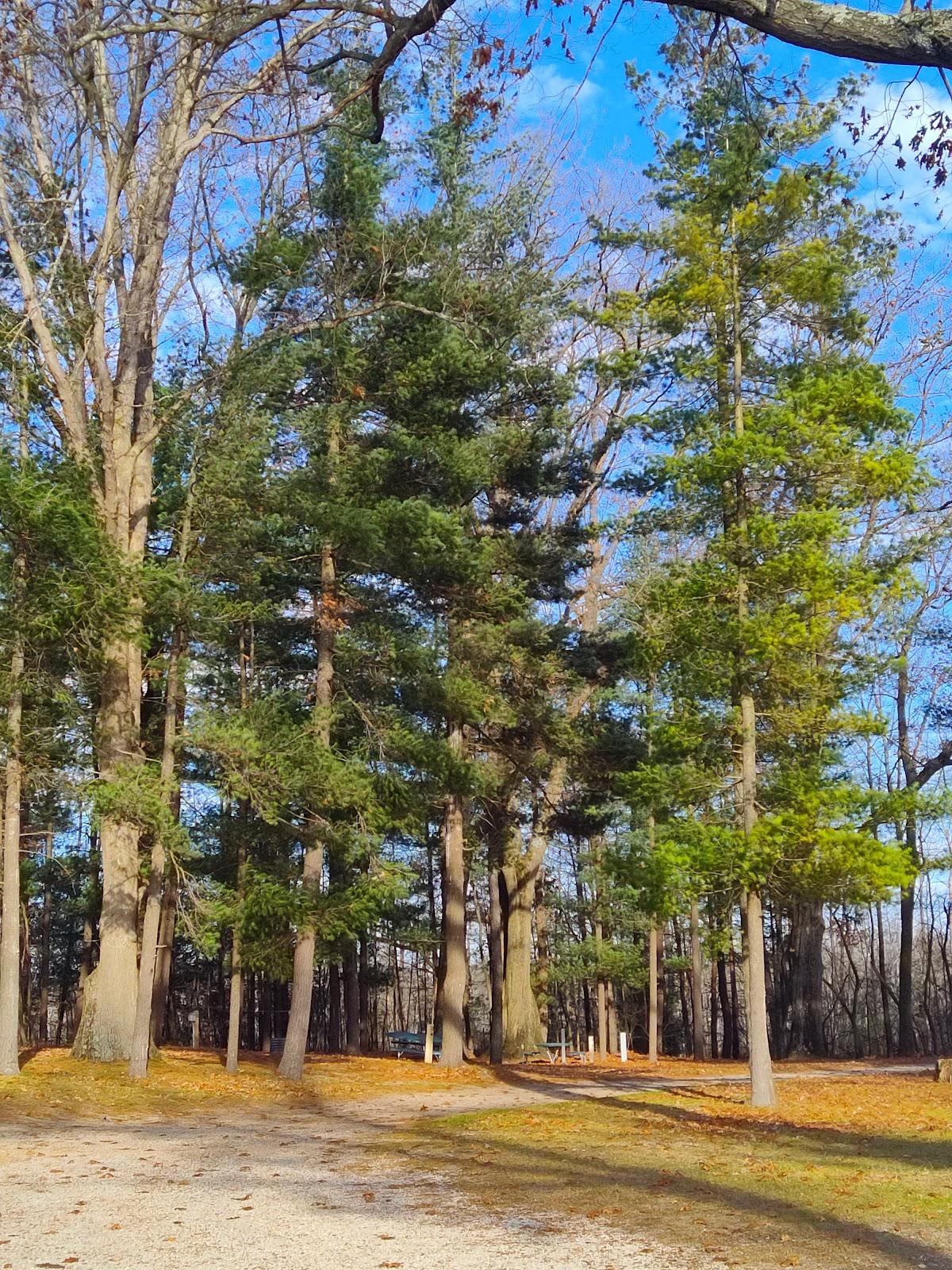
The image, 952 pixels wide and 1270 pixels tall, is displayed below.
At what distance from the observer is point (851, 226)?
1580cm

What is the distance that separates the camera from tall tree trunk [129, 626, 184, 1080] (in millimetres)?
14602

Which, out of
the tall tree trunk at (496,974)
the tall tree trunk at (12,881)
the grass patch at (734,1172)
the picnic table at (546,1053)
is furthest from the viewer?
the picnic table at (546,1053)

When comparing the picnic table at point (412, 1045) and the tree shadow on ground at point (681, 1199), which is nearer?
the tree shadow on ground at point (681, 1199)

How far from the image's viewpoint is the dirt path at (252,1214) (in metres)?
5.53

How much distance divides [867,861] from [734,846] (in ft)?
4.63

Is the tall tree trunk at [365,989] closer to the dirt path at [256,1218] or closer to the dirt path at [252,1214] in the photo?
the dirt path at [252,1214]

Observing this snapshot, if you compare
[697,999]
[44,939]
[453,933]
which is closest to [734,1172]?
[453,933]

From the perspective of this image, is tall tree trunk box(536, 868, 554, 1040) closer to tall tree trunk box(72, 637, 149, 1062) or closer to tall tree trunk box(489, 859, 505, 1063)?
tall tree trunk box(489, 859, 505, 1063)

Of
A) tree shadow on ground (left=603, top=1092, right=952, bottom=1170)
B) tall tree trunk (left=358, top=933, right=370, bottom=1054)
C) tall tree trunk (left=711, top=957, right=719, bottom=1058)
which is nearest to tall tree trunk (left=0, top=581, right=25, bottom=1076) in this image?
tree shadow on ground (left=603, top=1092, right=952, bottom=1170)

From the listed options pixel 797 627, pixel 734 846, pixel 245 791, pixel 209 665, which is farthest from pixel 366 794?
pixel 797 627

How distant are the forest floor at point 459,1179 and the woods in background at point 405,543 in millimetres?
1820

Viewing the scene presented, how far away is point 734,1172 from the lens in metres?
8.44

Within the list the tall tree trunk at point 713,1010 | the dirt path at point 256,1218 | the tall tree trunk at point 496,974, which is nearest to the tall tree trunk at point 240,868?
the tall tree trunk at point 496,974

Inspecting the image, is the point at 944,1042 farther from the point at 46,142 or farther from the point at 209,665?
the point at 46,142
